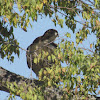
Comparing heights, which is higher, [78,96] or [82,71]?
[82,71]

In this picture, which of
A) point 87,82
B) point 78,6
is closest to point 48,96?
point 87,82

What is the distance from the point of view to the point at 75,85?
7.25 meters

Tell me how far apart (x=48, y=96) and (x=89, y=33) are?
204cm

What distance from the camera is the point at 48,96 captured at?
25.4 feet

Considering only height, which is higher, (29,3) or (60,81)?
(29,3)

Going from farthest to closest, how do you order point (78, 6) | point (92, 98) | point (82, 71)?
point (78, 6)
point (92, 98)
point (82, 71)

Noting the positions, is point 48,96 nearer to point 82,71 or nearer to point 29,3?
point 82,71

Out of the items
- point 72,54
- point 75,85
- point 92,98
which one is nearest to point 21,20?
point 72,54

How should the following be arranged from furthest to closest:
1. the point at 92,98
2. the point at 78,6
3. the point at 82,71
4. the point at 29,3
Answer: the point at 78,6 < the point at 92,98 < the point at 82,71 < the point at 29,3

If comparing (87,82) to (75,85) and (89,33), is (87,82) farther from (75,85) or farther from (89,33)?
(89,33)

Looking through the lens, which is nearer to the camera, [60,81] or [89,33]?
[60,81]

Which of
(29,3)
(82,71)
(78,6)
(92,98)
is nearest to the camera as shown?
(29,3)

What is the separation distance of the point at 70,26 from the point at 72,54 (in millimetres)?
2295

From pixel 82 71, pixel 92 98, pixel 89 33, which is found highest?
pixel 89 33
